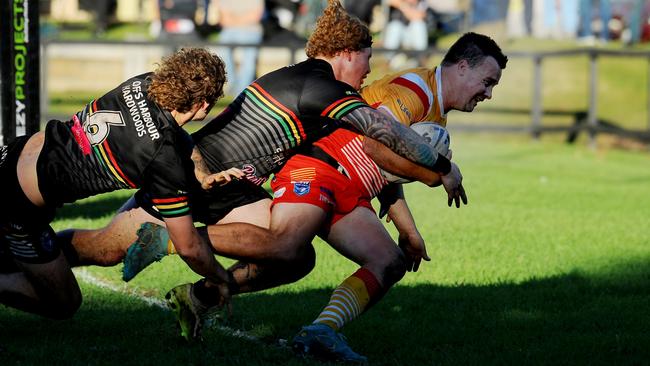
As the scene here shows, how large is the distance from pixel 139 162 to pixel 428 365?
1.82m

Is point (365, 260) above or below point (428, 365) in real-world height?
above

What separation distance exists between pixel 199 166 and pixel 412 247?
1.44 m

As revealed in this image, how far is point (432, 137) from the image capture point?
638 centimetres

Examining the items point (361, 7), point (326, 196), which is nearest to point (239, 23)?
point (361, 7)

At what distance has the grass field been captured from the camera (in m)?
6.11

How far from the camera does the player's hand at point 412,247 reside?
675 centimetres

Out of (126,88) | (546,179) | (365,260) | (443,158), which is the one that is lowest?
(546,179)

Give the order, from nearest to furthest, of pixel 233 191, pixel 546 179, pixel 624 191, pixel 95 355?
pixel 95 355
pixel 233 191
pixel 624 191
pixel 546 179

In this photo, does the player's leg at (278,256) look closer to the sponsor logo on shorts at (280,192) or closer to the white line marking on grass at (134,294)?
the sponsor logo on shorts at (280,192)

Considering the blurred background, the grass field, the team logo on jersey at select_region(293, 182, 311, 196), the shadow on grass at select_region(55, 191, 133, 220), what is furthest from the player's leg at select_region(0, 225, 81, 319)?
the blurred background

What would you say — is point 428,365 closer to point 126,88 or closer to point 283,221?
point 283,221

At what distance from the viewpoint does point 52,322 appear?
6895 mm

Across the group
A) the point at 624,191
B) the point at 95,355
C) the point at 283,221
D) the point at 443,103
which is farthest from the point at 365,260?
the point at 624,191

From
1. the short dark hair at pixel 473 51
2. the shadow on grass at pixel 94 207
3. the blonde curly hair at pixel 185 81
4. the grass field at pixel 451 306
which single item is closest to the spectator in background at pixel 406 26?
the grass field at pixel 451 306
